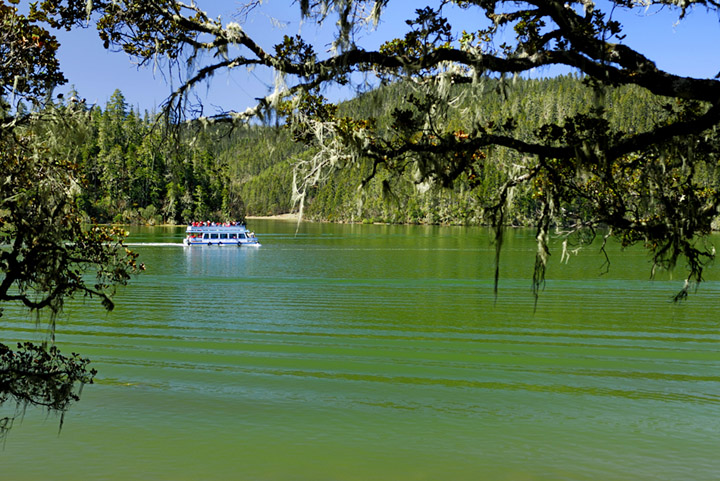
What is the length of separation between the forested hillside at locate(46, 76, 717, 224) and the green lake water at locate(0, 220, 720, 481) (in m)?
2.92

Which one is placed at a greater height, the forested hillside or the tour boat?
the forested hillside

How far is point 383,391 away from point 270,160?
10271 cm

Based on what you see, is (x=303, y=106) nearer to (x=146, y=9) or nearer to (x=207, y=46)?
(x=207, y=46)

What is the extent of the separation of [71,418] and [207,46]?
18.7 ft

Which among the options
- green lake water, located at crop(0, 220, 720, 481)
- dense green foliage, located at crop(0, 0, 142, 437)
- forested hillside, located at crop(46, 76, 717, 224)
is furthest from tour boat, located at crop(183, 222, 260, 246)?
dense green foliage, located at crop(0, 0, 142, 437)

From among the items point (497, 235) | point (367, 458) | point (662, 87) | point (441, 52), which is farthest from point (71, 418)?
point (662, 87)

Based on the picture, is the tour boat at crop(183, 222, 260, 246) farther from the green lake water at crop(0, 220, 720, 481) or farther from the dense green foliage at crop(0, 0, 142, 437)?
the dense green foliage at crop(0, 0, 142, 437)

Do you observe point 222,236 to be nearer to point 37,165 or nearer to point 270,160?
point 37,165

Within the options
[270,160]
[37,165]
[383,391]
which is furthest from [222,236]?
[270,160]

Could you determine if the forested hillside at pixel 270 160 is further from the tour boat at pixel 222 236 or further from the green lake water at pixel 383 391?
the tour boat at pixel 222 236

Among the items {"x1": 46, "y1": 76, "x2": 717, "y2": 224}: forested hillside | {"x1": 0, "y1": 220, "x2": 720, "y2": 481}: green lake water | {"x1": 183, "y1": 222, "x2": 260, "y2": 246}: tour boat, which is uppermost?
{"x1": 46, "y1": 76, "x2": 717, "y2": 224}: forested hillside

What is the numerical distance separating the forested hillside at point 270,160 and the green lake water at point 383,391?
9.57ft

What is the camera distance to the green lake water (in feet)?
23.3

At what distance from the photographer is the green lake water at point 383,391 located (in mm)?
7098
